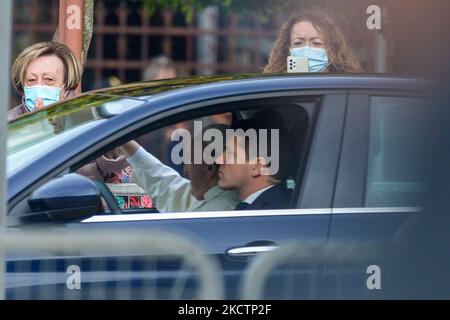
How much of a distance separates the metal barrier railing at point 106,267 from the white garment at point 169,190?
0.55 metres

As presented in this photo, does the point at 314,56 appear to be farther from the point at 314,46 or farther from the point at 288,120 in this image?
the point at 288,120

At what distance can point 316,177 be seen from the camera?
4.62m

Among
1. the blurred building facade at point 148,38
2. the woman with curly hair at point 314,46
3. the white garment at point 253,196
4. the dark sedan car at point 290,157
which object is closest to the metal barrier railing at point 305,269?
the dark sedan car at point 290,157

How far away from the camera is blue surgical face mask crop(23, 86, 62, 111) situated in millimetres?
6008

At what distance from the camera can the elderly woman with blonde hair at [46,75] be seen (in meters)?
6.03

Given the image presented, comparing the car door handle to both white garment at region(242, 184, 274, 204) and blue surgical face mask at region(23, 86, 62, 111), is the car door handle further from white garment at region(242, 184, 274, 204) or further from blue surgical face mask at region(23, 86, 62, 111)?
blue surgical face mask at region(23, 86, 62, 111)

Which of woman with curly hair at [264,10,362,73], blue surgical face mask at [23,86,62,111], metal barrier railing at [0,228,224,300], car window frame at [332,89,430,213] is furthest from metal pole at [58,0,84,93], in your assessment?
metal barrier railing at [0,228,224,300]

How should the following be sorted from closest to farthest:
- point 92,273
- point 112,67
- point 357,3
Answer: point 92,273 → point 357,3 → point 112,67

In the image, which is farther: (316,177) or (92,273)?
(316,177)

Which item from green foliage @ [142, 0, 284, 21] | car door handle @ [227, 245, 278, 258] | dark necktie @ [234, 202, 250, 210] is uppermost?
green foliage @ [142, 0, 284, 21]

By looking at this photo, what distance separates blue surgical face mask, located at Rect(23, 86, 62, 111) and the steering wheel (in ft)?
4.56

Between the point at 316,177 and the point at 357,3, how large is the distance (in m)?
3.87
